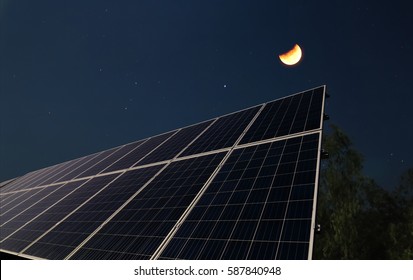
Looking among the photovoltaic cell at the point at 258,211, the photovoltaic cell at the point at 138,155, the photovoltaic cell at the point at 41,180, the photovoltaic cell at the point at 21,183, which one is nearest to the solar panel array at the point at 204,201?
the photovoltaic cell at the point at 258,211

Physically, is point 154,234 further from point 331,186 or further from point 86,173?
point 331,186

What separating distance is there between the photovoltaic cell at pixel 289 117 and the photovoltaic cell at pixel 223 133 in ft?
2.06

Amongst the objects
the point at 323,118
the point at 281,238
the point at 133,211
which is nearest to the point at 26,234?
the point at 133,211

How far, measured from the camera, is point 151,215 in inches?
325

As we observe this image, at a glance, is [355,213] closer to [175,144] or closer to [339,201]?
[339,201]

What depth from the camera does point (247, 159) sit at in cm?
904

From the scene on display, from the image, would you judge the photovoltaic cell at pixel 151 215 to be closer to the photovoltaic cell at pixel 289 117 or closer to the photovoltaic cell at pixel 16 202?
the photovoltaic cell at pixel 289 117

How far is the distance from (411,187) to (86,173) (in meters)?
22.1

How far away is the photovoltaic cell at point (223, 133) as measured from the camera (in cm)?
1137

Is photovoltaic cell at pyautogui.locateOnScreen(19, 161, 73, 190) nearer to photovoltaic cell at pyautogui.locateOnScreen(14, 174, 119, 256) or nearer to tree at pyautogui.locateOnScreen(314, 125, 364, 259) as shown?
photovoltaic cell at pyautogui.locateOnScreen(14, 174, 119, 256)

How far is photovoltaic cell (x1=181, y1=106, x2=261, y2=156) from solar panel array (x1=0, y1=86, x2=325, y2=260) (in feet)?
0.24

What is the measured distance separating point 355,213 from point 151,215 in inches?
511

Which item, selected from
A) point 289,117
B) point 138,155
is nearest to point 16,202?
point 138,155

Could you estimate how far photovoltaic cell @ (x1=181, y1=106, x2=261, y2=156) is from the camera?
1137 centimetres
